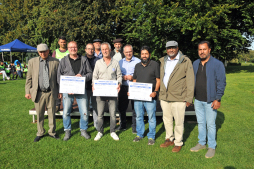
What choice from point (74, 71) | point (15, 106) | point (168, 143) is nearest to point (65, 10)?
point (15, 106)

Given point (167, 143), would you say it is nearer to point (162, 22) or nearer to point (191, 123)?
point (191, 123)

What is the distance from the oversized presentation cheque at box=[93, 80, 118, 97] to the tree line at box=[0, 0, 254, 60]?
44.7ft

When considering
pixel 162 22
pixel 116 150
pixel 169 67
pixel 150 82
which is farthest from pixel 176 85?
pixel 162 22

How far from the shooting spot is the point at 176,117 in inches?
152

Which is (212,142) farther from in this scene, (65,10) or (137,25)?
(65,10)

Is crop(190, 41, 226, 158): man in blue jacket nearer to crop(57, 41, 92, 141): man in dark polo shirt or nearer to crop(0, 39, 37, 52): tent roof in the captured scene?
crop(57, 41, 92, 141): man in dark polo shirt

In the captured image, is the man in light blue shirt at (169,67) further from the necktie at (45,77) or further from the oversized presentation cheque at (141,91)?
the necktie at (45,77)

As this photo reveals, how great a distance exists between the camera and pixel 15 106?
7605mm

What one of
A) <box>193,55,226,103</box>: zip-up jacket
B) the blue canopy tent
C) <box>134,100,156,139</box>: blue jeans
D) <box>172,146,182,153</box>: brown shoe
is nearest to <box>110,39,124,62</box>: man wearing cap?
<box>134,100,156,139</box>: blue jeans

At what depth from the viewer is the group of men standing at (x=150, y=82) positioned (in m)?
3.61

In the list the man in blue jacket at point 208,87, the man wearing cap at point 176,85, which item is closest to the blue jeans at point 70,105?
the man wearing cap at point 176,85

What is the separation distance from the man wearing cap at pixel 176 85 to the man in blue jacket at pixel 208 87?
0.72ft

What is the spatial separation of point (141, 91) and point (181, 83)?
2.83 ft

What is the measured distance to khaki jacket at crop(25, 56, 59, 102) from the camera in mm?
4137
